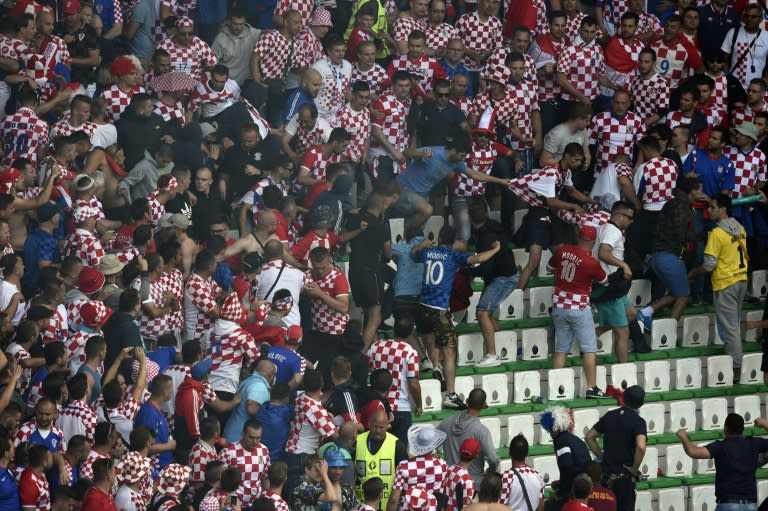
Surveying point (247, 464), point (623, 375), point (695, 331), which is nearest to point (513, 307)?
point (623, 375)

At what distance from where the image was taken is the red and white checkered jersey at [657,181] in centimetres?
1930

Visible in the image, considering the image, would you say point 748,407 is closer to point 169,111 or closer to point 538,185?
point 538,185

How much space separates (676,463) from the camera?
17.7 metres

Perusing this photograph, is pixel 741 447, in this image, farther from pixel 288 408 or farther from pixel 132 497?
pixel 132 497

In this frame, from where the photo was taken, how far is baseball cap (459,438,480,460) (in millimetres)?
14734

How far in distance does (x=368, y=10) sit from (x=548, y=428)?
725cm

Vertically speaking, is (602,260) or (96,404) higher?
(602,260)

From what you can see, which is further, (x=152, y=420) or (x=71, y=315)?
(x=71, y=315)

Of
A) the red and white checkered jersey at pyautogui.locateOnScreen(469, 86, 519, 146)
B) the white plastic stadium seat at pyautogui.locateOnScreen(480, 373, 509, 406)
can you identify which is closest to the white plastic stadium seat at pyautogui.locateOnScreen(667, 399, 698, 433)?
the white plastic stadium seat at pyautogui.locateOnScreen(480, 373, 509, 406)

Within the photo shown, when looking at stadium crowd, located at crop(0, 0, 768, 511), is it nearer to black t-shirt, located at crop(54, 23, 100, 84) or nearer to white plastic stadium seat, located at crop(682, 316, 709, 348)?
black t-shirt, located at crop(54, 23, 100, 84)

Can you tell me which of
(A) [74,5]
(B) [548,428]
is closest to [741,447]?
(B) [548,428]

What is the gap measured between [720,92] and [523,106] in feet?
8.47

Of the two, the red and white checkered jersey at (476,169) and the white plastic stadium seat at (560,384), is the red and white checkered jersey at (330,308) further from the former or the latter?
the red and white checkered jersey at (476,169)

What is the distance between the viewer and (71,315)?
15422mm
